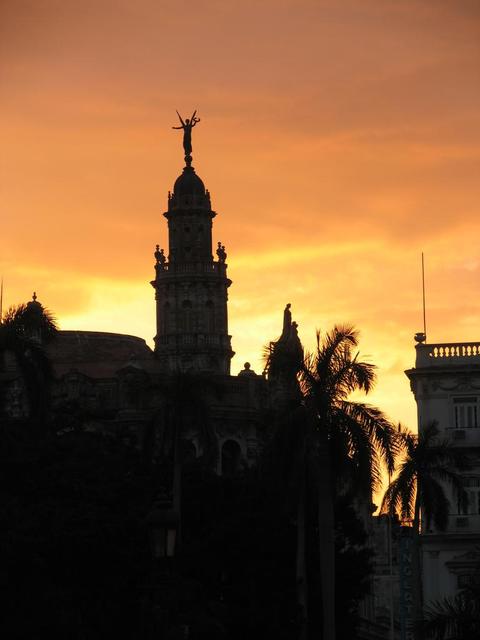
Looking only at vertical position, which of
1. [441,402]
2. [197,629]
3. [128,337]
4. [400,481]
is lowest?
[197,629]

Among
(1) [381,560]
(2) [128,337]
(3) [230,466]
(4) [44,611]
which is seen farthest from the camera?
(1) [381,560]

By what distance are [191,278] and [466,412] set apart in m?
58.5

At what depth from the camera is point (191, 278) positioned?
158000 mm

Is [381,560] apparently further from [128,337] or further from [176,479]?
[176,479]

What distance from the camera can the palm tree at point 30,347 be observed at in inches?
3167

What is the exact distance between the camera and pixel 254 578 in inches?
3241

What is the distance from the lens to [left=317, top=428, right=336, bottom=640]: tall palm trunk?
68562 millimetres

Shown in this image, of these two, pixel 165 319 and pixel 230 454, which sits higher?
pixel 165 319

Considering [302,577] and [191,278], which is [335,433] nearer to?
[302,577]

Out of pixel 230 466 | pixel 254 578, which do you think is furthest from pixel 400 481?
pixel 230 466

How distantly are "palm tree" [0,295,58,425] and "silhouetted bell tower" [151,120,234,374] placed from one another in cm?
7367

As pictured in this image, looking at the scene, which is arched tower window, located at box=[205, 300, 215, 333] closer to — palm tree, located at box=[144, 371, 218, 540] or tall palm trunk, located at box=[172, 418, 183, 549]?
palm tree, located at box=[144, 371, 218, 540]

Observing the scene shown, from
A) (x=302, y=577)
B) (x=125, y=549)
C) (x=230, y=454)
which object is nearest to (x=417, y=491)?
(x=302, y=577)

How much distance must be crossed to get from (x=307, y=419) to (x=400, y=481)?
13.5 metres
